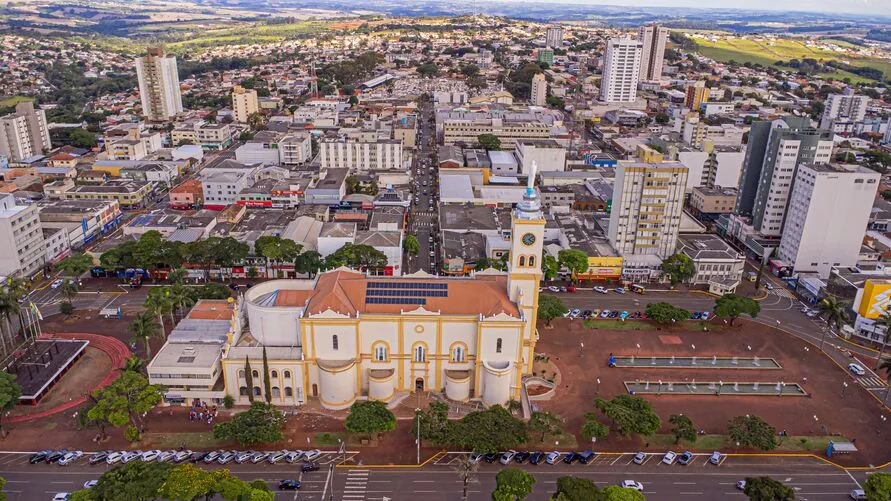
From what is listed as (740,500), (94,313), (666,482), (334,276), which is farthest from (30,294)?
(740,500)

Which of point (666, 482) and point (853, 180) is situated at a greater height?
point (853, 180)

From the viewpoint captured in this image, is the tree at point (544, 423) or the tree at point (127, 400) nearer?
the tree at point (127, 400)

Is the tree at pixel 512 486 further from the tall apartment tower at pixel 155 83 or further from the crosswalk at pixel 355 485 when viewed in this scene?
the tall apartment tower at pixel 155 83

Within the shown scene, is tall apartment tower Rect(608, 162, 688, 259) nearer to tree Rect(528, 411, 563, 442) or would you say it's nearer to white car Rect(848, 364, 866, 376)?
white car Rect(848, 364, 866, 376)

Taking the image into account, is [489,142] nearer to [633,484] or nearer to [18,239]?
[18,239]

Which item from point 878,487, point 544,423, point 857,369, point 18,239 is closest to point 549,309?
point 544,423

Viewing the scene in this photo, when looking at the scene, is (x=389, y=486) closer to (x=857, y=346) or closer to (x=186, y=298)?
(x=186, y=298)

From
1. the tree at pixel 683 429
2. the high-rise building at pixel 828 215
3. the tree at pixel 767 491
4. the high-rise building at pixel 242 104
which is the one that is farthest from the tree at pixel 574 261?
the high-rise building at pixel 242 104
